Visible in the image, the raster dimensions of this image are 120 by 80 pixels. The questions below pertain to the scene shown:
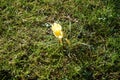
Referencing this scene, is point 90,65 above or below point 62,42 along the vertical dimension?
below

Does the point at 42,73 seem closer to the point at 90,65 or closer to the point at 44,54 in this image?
the point at 44,54

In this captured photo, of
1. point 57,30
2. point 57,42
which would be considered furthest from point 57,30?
point 57,42

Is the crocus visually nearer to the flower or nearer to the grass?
the flower

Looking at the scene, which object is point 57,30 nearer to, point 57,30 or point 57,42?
point 57,30

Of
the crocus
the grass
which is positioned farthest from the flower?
the grass

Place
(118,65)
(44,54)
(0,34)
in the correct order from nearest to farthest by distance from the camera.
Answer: (118,65), (44,54), (0,34)

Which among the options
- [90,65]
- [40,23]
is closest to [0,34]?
[40,23]

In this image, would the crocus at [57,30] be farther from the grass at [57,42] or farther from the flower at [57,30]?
the grass at [57,42]

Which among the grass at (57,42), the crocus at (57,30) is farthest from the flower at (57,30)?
the grass at (57,42)
